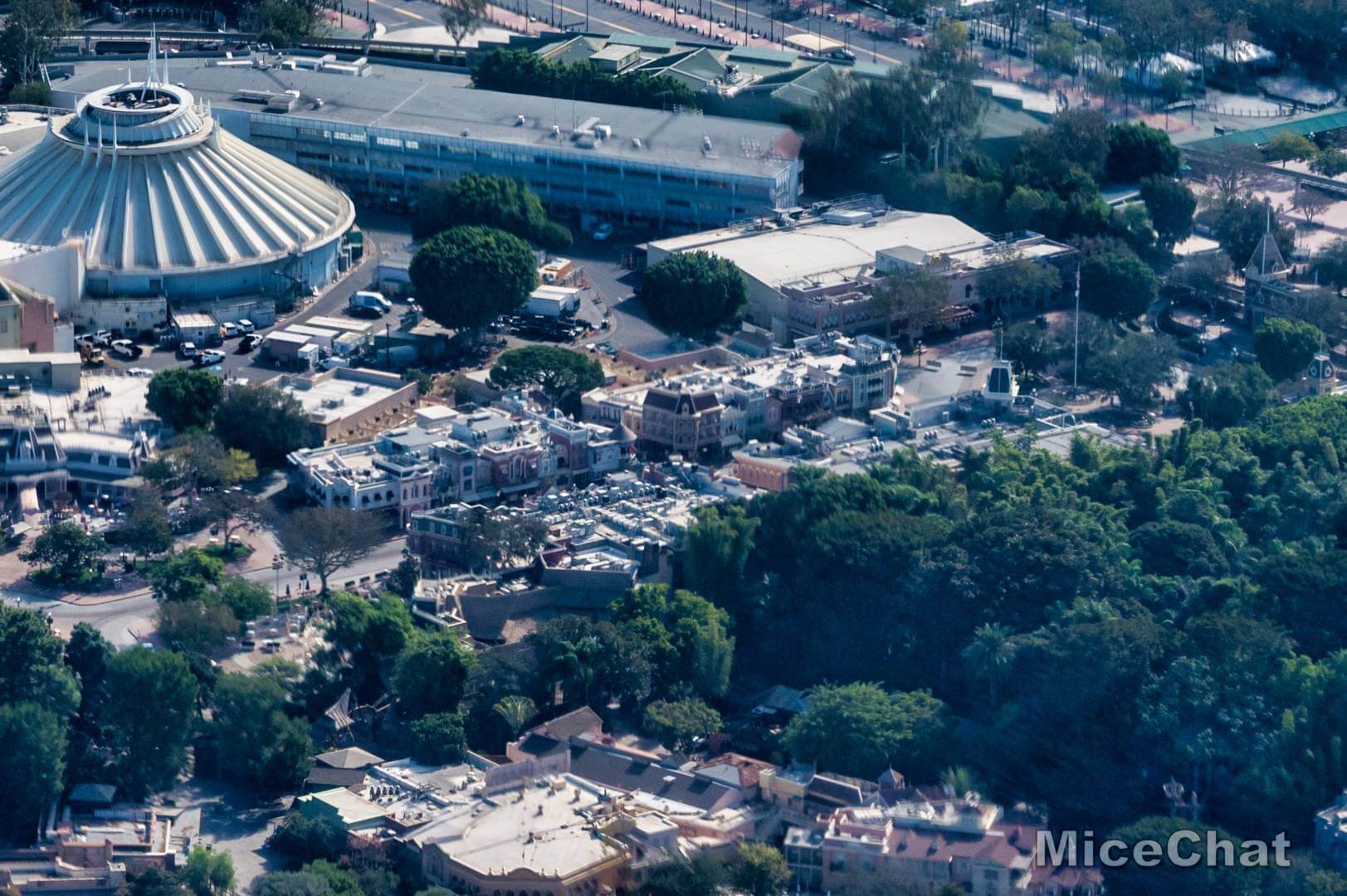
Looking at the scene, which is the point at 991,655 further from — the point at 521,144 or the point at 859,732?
the point at 521,144

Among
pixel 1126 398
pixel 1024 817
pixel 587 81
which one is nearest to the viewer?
pixel 1024 817

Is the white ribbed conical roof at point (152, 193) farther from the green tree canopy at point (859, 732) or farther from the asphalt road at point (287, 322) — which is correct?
the green tree canopy at point (859, 732)

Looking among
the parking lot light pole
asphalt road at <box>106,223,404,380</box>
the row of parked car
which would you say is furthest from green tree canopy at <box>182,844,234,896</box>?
the row of parked car

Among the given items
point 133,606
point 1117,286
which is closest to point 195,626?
point 133,606

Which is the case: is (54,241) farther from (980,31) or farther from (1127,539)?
(980,31)

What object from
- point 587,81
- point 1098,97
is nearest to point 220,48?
point 587,81

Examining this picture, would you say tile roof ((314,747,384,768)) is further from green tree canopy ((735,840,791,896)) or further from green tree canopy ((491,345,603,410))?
green tree canopy ((491,345,603,410))
